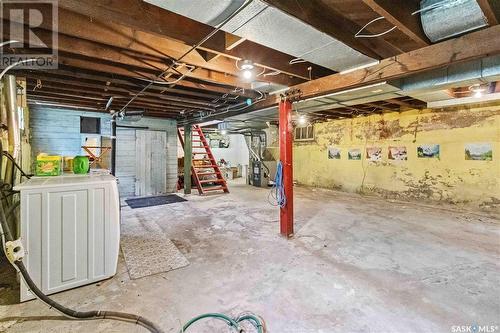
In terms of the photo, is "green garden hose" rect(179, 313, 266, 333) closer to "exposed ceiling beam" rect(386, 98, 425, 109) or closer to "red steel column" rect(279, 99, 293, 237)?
"red steel column" rect(279, 99, 293, 237)

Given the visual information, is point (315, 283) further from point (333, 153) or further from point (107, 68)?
point (333, 153)

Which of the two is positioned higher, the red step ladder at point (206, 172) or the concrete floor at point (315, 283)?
the red step ladder at point (206, 172)

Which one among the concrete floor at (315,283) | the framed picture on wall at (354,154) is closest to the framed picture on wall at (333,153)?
the framed picture on wall at (354,154)

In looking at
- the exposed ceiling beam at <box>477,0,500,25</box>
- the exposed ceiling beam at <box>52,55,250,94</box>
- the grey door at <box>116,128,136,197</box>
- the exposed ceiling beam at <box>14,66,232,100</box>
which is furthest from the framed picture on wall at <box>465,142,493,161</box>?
the grey door at <box>116,128,136,197</box>

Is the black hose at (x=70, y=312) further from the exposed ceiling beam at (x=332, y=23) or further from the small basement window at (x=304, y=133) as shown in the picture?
the small basement window at (x=304, y=133)

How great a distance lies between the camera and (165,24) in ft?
6.34

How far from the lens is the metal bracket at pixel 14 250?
166 centimetres

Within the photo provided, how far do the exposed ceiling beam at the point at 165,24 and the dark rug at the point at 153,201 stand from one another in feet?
14.3

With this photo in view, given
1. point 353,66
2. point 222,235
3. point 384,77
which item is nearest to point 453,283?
point 384,77

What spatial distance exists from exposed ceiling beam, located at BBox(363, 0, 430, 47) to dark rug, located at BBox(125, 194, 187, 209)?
5433mm

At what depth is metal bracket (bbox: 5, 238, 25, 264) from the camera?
1.66 m

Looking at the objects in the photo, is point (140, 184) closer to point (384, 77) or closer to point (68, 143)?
point (68, 143)

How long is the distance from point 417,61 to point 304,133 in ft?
21.6

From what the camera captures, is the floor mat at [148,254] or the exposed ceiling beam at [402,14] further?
the floor mat at [148,254]
